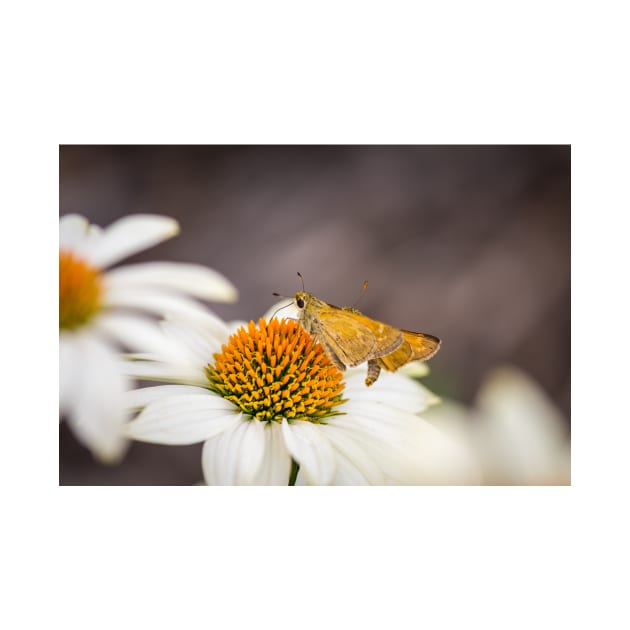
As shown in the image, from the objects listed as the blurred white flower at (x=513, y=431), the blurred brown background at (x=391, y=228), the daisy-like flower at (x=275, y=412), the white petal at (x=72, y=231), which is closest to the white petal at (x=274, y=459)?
the daisy-like flower at (x=275, y=412)

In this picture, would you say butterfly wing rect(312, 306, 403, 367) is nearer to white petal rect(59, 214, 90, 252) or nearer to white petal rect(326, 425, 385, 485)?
white petal rect(326, 425, 385, 485)

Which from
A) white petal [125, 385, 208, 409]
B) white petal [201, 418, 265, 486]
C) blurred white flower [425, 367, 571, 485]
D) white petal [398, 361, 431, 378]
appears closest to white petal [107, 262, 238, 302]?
white petal [125, 385, 208, 409]

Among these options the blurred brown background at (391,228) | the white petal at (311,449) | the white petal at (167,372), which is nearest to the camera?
the white petal at (311,449)

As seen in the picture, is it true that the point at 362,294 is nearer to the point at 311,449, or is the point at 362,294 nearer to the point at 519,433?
the point at 311,449

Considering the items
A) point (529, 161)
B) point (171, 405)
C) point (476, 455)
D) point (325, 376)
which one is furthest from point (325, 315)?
point (529, 161)

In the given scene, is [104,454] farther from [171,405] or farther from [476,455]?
[476,455]

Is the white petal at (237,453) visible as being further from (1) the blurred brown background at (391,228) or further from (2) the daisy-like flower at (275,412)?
(1) the blurred brown background at (391,228)

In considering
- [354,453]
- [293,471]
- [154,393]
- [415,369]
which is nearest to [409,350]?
[415,369]
